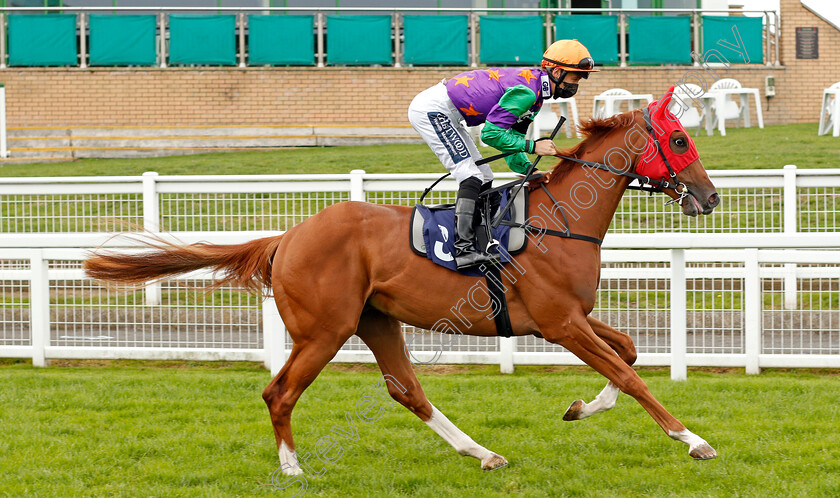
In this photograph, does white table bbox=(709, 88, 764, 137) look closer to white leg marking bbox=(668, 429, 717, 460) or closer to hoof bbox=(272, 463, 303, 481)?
white leg marking bbox=(668, 429, 717, 460)

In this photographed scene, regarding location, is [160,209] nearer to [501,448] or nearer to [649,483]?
[501,448]

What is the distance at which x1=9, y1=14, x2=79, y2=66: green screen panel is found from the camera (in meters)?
16.4

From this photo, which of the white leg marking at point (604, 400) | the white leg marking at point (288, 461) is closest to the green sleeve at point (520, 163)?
the white leg marking at point (604, 400)

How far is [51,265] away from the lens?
7129 millimetres

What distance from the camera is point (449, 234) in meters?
4.35

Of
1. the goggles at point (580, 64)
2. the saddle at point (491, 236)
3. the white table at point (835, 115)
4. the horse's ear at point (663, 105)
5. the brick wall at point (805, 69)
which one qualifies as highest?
the brick wall at point (805, 69)

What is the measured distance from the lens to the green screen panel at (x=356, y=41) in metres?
16.7

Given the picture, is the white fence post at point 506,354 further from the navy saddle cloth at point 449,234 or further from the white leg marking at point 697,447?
the white leg marking at point 697,447

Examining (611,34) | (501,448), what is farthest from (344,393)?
(611,34)

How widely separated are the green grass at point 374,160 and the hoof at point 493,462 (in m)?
7.11

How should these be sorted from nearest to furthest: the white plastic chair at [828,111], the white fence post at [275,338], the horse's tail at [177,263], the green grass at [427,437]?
the green grass at [427,437]
the horse's tail at [177,263]
the white fence post at [275,338]
the white plastic chair at [828,111]

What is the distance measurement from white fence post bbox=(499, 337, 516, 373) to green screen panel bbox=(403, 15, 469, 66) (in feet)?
36.8

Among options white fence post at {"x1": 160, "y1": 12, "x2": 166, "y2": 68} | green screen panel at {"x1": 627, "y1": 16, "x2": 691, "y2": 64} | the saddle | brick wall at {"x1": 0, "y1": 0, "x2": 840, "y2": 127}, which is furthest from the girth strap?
green screen panel at {"x1": 627, "y1": 16, "x2": 691, "y2": 64}

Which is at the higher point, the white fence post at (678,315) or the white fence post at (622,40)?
the white fence post at (622,40)
